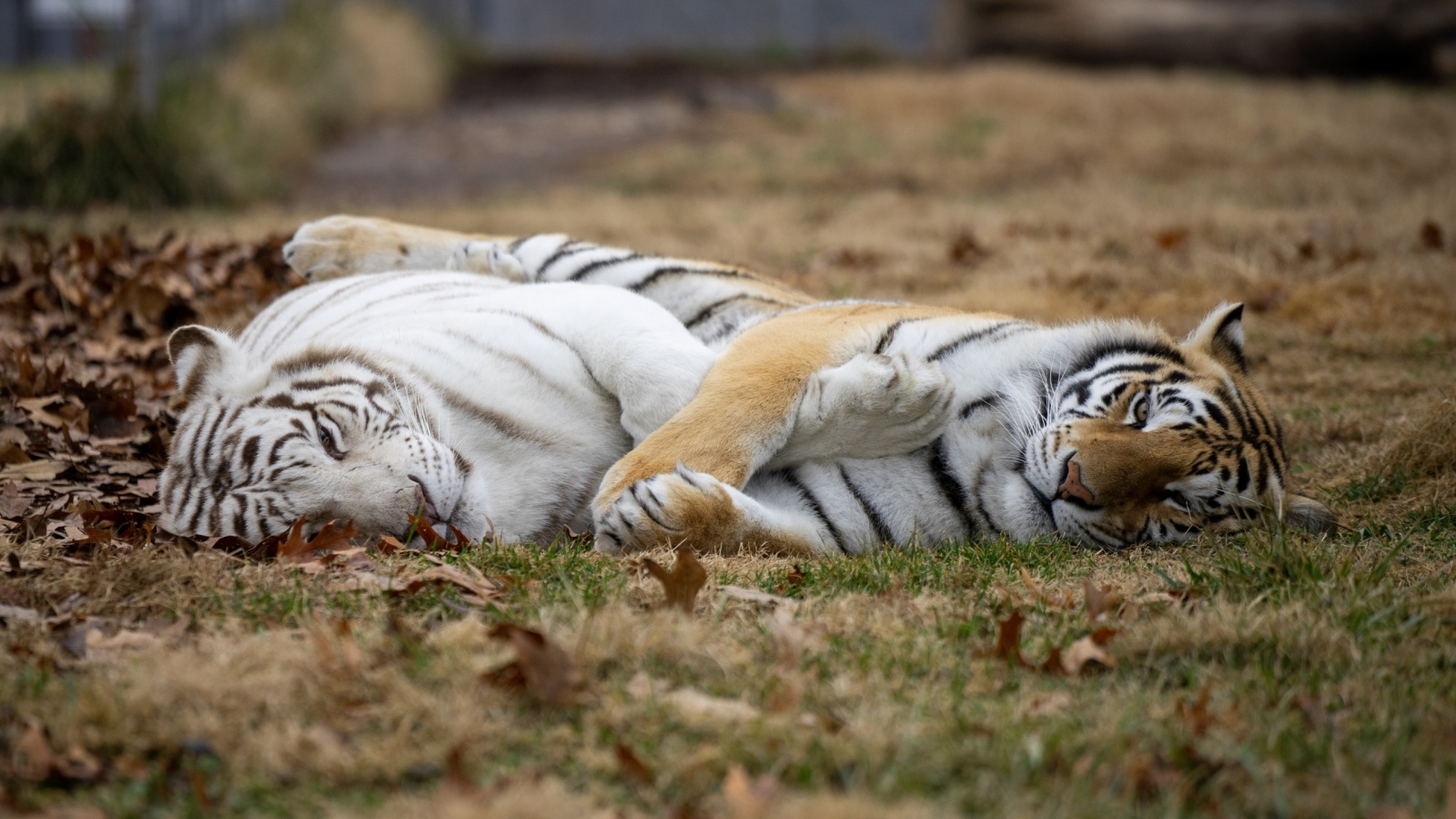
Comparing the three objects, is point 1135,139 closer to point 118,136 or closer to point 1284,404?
point 1284,404

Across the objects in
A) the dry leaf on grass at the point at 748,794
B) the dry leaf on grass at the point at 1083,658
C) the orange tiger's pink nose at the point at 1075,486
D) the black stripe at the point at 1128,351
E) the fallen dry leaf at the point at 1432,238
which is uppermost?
the black stripe at the point at 1128,351

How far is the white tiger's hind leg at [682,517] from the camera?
2.91 m

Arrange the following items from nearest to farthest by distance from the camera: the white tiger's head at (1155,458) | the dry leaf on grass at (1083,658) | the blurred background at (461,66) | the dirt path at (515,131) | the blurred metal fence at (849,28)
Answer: the dry leaf on grass at (1083,658) → the white tiger's head at (1155,458) → the blurred background at (461,66) → the dirt path at (515,131) → the blurred metal fence at (849,28)

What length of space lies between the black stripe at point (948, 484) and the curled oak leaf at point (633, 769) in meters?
1.57

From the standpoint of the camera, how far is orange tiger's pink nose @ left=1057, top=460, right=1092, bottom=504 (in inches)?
119

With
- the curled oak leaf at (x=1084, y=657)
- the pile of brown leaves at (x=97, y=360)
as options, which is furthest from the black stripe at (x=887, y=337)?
the pile of brown leaves at (x=97, y=360)

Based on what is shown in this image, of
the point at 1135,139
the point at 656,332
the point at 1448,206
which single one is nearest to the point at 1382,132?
the point at 1135,139

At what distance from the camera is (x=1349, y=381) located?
4789 mm

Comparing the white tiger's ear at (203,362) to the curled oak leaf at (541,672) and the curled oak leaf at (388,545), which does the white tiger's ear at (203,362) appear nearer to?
the curled oak leaf at (388,545)

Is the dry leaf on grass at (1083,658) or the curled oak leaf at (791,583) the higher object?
the dry leaf on grass at (1083,658)

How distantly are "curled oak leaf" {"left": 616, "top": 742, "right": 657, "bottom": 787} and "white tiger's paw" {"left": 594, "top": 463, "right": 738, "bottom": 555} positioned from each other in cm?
97

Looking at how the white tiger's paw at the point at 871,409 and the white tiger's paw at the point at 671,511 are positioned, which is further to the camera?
the white tiger's paw at the point at 871,409

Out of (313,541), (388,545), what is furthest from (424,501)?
(313,541)

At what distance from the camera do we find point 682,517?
9.52 ft
